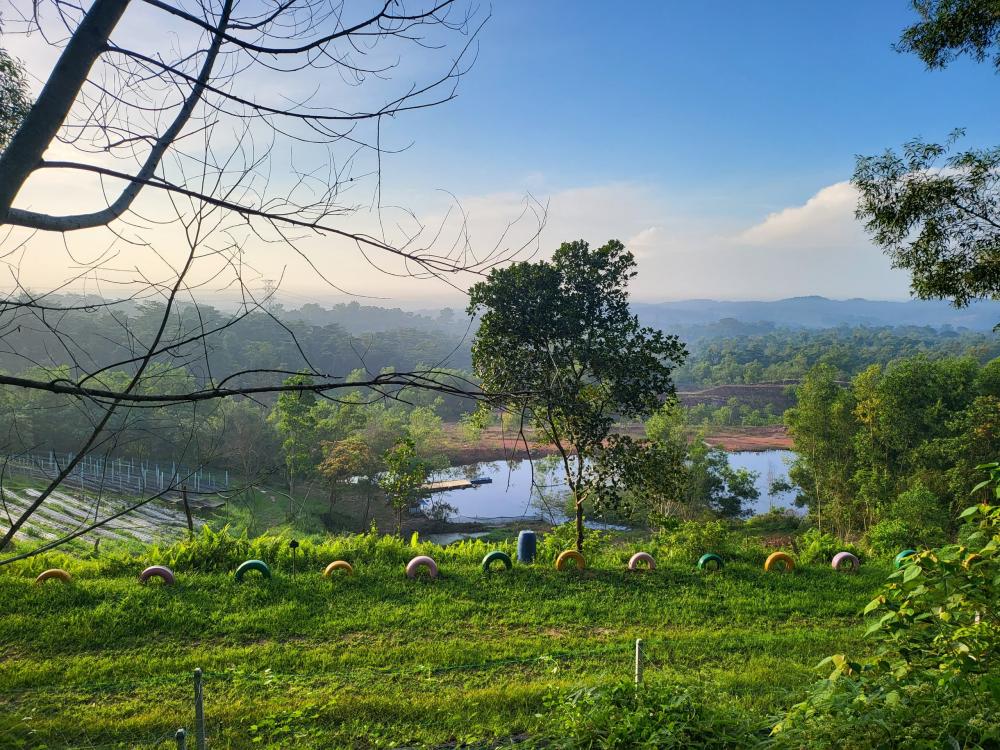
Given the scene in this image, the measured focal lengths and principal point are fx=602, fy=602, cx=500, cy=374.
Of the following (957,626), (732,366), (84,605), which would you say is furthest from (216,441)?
(732,366)

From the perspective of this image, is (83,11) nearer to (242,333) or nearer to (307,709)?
(307,709)

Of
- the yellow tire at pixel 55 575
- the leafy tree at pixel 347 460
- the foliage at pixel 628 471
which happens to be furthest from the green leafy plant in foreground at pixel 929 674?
the leafy tree at pixel 347 460

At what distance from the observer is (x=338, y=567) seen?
6.89 metres

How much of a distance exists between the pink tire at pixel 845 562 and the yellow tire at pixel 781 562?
55 centimetres

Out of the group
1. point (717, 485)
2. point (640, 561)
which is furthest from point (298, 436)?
point (717, 485)

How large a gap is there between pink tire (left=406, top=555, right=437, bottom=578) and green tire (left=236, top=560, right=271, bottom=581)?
155cm

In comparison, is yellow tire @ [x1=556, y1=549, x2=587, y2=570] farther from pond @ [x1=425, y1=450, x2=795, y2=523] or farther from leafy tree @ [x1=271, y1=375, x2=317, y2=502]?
pond @ [x1=425, y1=450, x2=795, y2=523]

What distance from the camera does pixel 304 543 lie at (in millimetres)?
7477

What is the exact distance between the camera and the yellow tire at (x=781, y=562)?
7.48 m

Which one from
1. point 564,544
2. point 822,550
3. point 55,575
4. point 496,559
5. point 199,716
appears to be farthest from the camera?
point 564,544

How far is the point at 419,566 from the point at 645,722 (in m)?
4.49

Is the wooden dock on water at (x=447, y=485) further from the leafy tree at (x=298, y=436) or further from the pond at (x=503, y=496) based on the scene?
the leafy tree at (x=298, y=436)

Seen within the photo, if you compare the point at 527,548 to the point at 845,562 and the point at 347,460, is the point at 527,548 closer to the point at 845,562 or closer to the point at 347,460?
the point at 845,562

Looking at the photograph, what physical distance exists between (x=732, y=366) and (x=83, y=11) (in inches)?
2286
